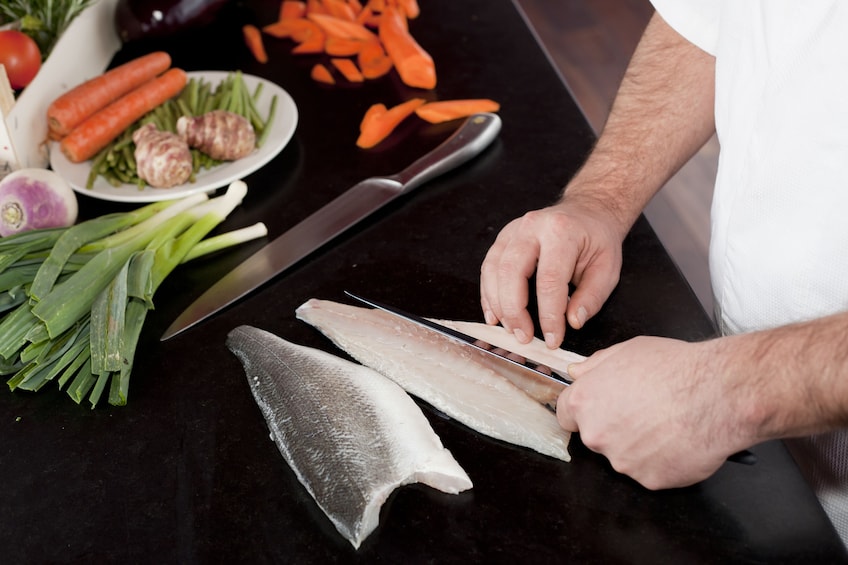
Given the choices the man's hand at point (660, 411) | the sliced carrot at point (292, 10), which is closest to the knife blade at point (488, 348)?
the man's hand at point (660, 411)

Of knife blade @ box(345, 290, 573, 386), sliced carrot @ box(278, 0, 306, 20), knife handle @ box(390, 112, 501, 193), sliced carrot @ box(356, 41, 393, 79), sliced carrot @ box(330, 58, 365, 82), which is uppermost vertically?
sliced carrot @ box(278, 0, 306, 20)

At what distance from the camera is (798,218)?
4.21 feet

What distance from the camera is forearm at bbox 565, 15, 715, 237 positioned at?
1663 mm

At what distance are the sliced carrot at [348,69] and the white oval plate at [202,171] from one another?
234 millimetres

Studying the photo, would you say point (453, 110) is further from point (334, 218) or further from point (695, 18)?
point (695, 18)

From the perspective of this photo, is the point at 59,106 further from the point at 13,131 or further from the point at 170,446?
the point at 170,446

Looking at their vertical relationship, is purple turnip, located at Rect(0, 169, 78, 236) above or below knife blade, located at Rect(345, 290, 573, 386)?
above

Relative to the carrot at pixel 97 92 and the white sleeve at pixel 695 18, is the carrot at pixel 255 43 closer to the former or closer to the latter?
the carrot at pixel 97 92

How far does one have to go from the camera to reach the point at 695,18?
1595 mm

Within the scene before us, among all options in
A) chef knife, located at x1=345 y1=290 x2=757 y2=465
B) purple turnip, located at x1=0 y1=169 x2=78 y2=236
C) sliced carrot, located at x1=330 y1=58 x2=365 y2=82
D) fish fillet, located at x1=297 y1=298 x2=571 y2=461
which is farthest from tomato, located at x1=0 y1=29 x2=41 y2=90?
chef knife, located at x1=345 y1=290 x2=757 y2=465

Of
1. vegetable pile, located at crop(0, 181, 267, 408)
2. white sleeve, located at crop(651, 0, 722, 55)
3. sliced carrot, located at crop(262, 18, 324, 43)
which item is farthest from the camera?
sliced carrot, located at crop(262, 18, 324, 43)

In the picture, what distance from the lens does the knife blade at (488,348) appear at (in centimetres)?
135

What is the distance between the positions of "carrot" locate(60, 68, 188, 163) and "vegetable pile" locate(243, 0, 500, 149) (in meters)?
0.36

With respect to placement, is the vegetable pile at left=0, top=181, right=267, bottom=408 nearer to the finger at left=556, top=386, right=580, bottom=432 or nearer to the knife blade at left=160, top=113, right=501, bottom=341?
the knife blade at left=160, top=113, right=501, bottom=341
